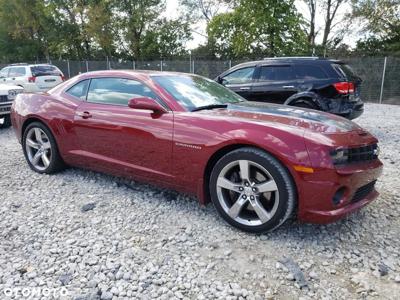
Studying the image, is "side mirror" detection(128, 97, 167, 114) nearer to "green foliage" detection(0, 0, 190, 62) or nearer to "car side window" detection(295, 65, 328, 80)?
"car side window" detection(295, 65, 328, 80)

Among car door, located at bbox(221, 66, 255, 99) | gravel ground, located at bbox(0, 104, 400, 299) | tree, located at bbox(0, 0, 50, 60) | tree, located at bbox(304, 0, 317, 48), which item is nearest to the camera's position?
gravel ground, located at bbox(0, 104, 400, 299)

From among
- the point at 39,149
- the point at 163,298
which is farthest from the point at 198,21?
the point at 163,298

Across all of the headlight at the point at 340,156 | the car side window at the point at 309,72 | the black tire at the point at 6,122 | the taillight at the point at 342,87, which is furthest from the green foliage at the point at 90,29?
the headlight at the point at 340,156

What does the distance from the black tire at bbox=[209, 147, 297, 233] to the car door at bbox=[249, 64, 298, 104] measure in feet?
14.9

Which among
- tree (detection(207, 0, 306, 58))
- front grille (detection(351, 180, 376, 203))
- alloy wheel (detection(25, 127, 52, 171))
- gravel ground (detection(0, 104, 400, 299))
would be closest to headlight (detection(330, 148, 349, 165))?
front grille (detection(351, 180, 376, 203))

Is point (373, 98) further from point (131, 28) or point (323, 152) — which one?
point (131, 28)

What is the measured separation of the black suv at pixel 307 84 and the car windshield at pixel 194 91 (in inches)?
122

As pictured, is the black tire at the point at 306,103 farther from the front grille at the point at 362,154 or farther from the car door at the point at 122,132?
the car door at the point at 122,132

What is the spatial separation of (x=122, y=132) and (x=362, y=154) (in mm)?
2382

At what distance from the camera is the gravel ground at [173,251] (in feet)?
8.38

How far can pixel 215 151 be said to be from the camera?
10.8 feet

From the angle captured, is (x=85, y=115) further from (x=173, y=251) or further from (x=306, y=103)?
(x=306, y=103)

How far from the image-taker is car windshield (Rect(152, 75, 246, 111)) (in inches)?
149

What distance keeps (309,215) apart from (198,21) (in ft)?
105
